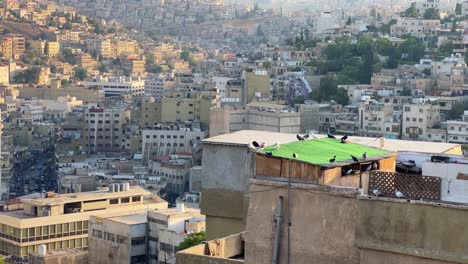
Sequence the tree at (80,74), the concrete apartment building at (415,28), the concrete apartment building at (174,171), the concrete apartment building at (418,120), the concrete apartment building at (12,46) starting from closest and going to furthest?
the concrete apartment building at (418,120) < the concrete apartment building at (174,171) < the concrete apartment building at (415,28) < the tree at (80,74) < the concrete apartment building at (12,46)

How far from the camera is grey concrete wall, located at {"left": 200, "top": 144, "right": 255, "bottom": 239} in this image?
496 cm

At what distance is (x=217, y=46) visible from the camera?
8638cm

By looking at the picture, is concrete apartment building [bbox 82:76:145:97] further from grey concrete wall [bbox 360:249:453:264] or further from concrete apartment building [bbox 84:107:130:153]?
grey concrete wall [bbox 360:249:453:264]

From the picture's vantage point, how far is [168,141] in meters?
33.8

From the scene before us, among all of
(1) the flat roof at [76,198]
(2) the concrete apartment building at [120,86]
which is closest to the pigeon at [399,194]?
(1) the flat roof at [76,198]

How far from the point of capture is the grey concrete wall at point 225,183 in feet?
16.3

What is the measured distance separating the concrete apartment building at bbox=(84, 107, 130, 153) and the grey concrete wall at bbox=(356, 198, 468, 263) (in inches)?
1363

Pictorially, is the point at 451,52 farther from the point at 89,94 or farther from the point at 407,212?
the point at 407,212

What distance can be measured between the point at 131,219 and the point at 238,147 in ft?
41.4

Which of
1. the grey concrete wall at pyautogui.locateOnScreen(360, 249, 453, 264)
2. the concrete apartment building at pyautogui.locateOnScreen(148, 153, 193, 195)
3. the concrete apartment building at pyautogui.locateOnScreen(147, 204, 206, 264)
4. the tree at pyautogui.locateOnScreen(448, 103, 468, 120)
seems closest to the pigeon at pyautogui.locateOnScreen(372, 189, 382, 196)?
the grey concrete wall at pyautogui.locateOnScreen(360, 249, 453, 264)

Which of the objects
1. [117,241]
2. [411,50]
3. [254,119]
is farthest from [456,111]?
[117,241]

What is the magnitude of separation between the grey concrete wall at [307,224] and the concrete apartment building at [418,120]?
83.9 ft

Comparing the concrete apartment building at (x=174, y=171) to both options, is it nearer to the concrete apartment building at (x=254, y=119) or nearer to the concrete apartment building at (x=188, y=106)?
the concrete apartment building at (x=254, y=119)

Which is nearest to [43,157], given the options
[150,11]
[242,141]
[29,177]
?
[29,177]
